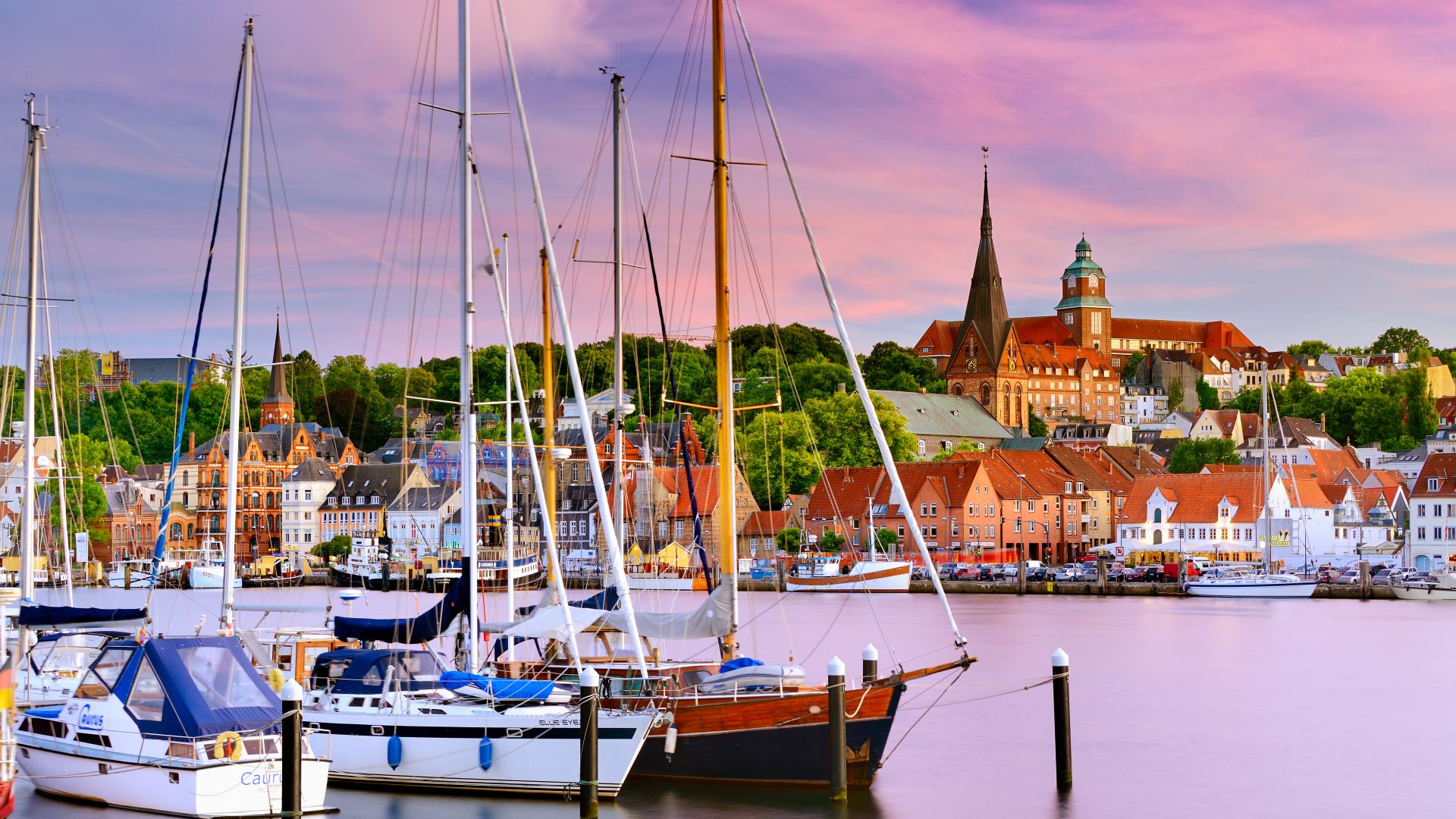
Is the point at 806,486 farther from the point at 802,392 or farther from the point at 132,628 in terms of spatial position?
the point at 132,628

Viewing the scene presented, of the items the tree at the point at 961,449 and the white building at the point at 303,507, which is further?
the tree at the point at 961,449

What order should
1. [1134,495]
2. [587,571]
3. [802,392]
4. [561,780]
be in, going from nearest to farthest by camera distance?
[561,780], [587,571], [1134,495], [802,392]

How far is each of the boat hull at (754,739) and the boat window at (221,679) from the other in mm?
6255

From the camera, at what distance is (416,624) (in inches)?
1156

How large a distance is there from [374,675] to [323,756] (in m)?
1.50

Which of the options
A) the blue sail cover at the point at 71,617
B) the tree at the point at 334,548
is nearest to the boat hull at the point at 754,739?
the blue sail cover at the point at 71,617

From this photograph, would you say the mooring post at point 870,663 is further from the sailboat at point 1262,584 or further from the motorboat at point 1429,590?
the motorboat at point 1429,590

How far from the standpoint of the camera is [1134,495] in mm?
125750

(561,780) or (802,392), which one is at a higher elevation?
(802,392)

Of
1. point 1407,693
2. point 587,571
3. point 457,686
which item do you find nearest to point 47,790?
point 457,686

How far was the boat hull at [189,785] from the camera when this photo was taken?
24.3m

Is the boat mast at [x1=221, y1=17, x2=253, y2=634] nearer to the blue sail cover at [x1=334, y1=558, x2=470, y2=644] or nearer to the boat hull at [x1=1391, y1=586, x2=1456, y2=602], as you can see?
the blue sail cover at [x1=334, y1=558, x2=470, y2=644]

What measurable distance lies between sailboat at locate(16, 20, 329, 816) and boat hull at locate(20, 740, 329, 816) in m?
0.02

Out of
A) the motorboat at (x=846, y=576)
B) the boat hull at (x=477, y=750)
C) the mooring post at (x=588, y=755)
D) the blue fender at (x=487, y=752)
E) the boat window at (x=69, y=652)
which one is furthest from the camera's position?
the motorboat at (x=846, y=576)
